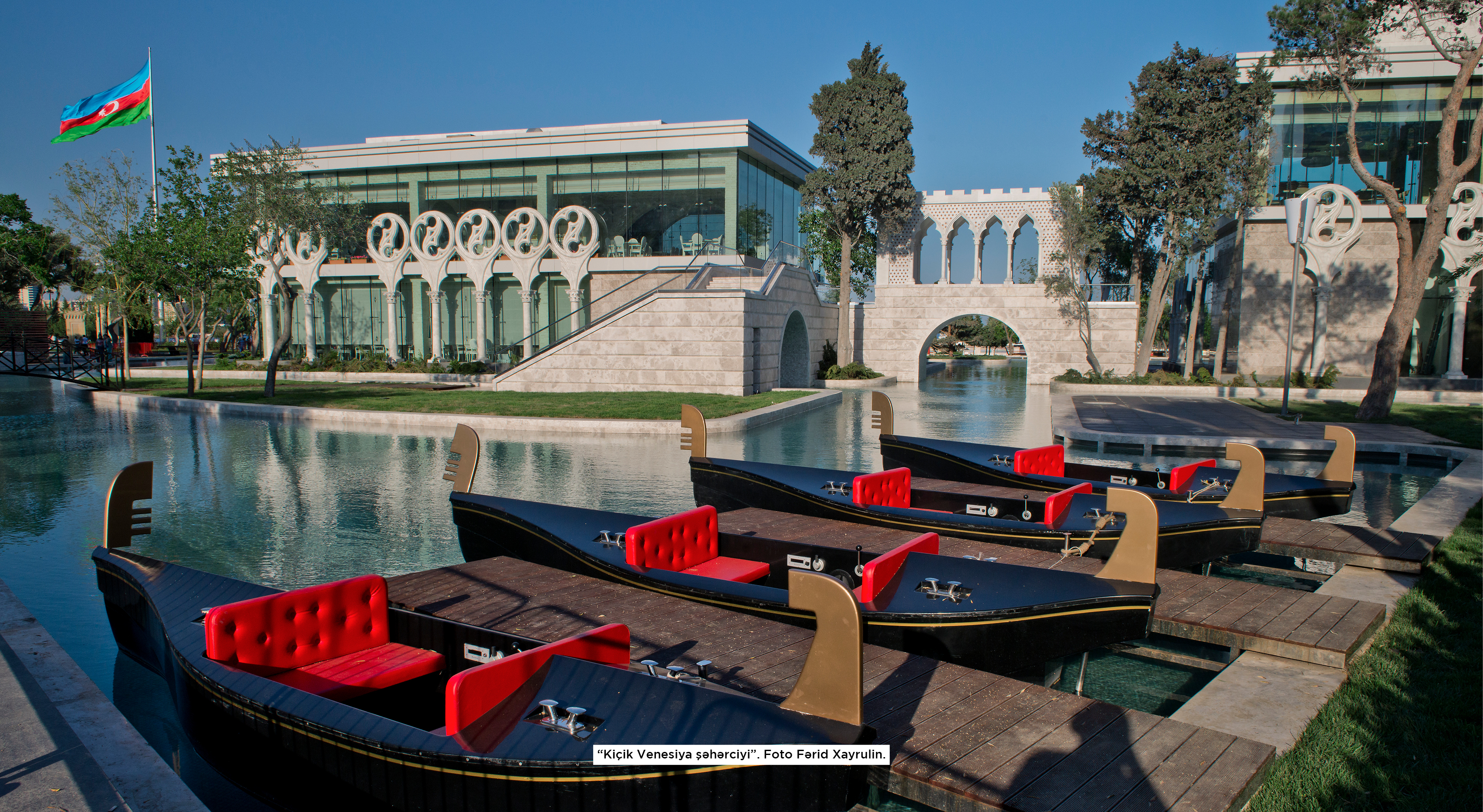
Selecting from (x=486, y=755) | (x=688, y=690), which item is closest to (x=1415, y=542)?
(x=688, y=690)

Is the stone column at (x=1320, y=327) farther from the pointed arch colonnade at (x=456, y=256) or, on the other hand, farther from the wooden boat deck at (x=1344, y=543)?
the pointed arch colonnade at (x=456, y=256)

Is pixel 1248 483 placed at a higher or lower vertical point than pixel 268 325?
lower

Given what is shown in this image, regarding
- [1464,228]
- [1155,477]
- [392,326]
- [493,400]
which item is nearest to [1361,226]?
[1464,228]

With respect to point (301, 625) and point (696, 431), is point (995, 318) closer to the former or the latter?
point (696, 431)

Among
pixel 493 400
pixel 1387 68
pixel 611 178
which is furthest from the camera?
pixel 611 178

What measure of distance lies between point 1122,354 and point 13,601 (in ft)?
117

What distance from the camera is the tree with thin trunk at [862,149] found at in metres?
34.0

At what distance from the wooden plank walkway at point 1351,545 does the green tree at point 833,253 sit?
37826 millimetres

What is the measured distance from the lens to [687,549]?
22.0 feet

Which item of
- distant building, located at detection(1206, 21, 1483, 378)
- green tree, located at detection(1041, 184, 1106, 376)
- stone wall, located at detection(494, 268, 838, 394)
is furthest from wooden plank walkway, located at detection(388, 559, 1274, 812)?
distant building, located at detection(1206, 21, 1483, 378)

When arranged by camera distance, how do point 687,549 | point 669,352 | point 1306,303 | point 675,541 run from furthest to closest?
point 1306,303 < point 669,352 < point 687,549 < point 675,541

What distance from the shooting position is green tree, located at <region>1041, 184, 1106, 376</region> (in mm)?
32781

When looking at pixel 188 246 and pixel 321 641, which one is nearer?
pixel 321 641

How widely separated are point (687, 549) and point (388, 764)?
348 cm
